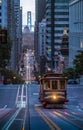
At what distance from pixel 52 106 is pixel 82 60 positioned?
4794 centimetres

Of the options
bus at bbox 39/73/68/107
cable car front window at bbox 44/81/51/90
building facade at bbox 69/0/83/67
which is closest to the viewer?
bus at bbox 39/73/68/107

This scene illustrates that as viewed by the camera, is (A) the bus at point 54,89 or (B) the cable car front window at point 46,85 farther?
(B) the cable car front window at point 46,85

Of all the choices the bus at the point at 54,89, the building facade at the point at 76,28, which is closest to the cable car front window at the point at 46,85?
the bus at the point at 54,89

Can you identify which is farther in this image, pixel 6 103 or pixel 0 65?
pixel 0 65

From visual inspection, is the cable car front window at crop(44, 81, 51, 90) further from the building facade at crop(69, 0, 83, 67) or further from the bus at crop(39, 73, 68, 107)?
the building facade at crop(69, 0, 83, 67)

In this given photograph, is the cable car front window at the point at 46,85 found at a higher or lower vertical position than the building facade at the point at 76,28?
lower

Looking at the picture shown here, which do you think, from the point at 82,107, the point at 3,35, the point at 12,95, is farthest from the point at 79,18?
the point at 3,35

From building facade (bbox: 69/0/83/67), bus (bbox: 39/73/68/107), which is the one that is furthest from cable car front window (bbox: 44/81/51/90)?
building facade (bbox: 69/0/83/67)

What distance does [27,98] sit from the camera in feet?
193

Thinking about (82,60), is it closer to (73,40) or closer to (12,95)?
(12,95)

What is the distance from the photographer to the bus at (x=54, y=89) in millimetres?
44688

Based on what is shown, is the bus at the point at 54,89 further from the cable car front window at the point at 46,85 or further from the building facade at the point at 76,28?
the building facade at the point at 76,28

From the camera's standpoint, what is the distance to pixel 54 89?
147ft

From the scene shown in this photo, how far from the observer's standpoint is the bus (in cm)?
4469
